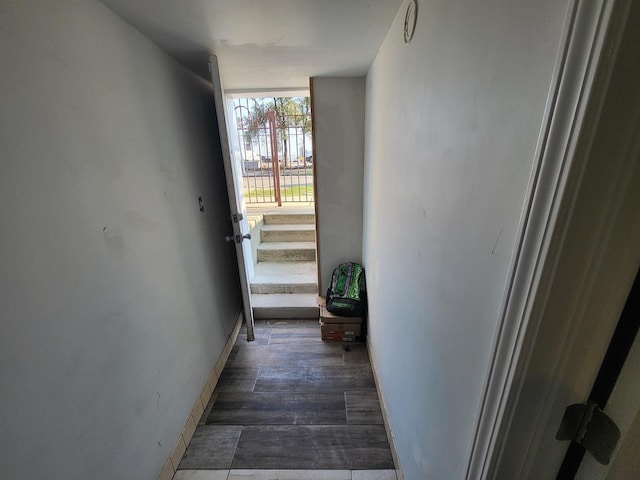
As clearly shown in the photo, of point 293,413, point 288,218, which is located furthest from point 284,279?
point 293,413

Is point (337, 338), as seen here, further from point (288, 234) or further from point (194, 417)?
point (288, 234)

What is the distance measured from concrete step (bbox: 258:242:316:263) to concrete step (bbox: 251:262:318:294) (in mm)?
122

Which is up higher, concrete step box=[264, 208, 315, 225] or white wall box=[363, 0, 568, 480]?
white wall box=[363, 0, 568, 480]

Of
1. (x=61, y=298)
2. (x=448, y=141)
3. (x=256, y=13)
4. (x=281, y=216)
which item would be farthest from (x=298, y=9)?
(x=281, y=216)

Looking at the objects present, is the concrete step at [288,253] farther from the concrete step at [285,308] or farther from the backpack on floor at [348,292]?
the backpack on floor at [348,292]

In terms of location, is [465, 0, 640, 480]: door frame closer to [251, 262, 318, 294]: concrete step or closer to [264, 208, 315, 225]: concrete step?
[251, 262, 318, 294]: concrete step

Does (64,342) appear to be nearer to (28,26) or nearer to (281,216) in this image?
(28,26)

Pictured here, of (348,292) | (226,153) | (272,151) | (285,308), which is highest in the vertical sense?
(272,151)

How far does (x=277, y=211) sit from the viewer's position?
148 inches

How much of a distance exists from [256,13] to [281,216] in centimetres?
257

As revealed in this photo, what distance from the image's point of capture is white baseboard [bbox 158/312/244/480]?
1349mm

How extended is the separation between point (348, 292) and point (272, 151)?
2771 millimetres

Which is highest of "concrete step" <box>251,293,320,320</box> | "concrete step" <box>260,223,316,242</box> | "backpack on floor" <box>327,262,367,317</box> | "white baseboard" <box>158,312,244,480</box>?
"concrete step" <box>260,223,316,242</box>

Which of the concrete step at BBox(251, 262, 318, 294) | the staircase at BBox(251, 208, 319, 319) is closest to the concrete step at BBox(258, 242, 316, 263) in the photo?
the staircase at BBox(251, 208, 319, 319)
